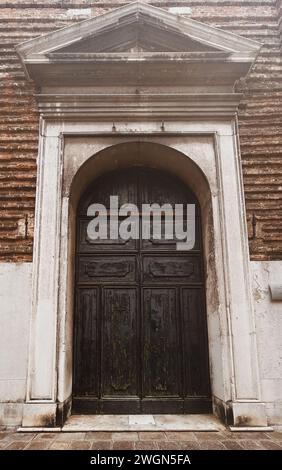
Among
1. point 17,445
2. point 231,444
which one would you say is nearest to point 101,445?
point 17,445

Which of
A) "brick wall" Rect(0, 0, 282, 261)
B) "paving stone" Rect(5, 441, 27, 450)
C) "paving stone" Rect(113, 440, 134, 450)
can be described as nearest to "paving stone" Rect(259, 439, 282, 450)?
"paving stone" Rect(113, 440, 134, 450)

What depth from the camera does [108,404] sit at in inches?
208

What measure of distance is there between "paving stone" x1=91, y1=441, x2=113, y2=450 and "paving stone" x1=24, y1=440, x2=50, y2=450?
1.56 ft

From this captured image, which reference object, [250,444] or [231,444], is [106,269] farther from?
[250,444]

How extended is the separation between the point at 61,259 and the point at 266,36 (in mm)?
4657

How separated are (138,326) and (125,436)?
160 centimetres

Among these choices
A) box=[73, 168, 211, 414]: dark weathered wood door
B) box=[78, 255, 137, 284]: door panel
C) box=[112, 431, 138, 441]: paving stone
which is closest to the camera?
box=[112, 431, 138, 441]: paving stone

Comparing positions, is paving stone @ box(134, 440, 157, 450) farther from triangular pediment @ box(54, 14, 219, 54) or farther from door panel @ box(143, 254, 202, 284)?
triangular pediment @ box(54, 14, 219, 54)

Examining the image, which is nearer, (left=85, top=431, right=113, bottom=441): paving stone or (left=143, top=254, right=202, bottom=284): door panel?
(left=85, top=431, right=113, bottom=441): paving stone

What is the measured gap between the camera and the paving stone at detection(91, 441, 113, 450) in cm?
386

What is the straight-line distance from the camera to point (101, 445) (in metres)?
3.94
